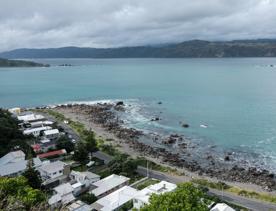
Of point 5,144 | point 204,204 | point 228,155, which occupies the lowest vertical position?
point 228,155

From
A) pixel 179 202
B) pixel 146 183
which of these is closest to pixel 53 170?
pixel 146 183

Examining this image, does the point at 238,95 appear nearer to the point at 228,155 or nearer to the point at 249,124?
the point at 249,124

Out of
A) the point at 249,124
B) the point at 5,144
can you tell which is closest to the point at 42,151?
the point at 5,144

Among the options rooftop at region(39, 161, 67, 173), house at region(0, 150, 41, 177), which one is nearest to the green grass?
rooftop at region(39, 161, 67, 173)

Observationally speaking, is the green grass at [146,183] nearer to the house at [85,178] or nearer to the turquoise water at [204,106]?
the house at [85,178]

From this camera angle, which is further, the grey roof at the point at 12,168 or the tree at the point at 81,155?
the tree at the point at 81,155

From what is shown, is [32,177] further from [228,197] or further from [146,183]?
[228,197]

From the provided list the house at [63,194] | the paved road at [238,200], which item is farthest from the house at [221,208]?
the house at [63,194]
